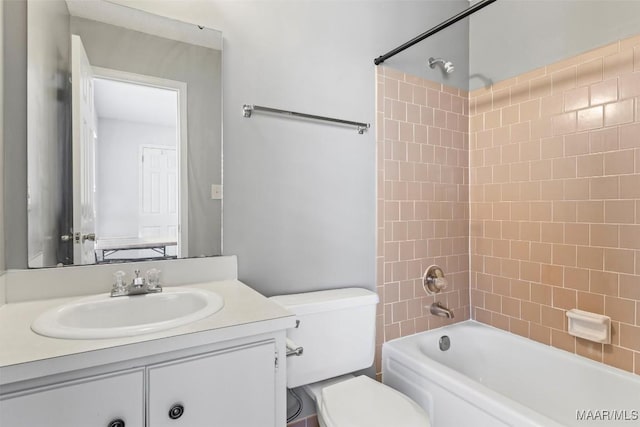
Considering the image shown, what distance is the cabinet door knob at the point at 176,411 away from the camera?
2.75ft

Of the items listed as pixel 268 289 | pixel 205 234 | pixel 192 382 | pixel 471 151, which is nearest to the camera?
pixel 192 382

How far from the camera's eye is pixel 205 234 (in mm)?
1445

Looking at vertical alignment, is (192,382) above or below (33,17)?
below

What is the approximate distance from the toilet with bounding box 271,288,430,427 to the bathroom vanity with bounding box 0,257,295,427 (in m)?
0.43

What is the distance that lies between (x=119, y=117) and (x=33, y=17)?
413 mm

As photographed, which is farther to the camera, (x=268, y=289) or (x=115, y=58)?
(x=268, y=289)

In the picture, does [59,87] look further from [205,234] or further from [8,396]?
[8,396]

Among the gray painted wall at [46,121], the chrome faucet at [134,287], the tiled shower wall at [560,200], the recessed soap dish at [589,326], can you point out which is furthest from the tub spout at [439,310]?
the gray painted wall at [46,121]

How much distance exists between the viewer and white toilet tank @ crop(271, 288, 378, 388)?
4.77ft

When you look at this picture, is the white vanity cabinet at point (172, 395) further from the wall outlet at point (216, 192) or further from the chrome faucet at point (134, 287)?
the wall outlet at point (216, 192)

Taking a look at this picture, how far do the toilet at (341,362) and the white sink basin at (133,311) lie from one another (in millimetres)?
401

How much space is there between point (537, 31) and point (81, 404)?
2.66 m

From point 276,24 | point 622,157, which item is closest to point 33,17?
point 276,24

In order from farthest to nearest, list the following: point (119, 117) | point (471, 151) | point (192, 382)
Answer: point (471, 151), point (119, 117), point (192, 382)
